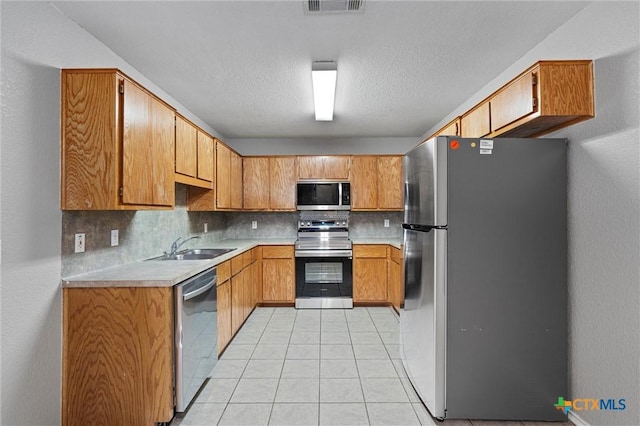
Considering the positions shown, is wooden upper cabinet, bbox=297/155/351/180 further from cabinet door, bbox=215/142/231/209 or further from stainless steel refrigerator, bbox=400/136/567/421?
stainless steel refrigerator, bbox=400/136/567/421

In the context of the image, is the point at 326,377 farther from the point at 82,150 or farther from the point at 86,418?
the point at 82,150

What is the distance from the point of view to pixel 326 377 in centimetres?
254

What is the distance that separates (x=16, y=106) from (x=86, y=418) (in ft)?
5.65

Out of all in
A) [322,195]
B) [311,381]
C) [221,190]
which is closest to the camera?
[311,381]

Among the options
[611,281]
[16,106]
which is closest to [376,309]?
[611,281]

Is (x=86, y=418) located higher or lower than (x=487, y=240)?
lower

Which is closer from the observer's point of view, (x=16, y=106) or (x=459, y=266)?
(x=16, y=106)

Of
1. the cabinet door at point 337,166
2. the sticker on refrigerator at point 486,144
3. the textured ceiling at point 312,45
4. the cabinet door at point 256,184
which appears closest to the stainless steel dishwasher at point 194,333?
the textured ceiling at point 312,45

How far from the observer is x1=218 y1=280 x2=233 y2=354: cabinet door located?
2832 mm

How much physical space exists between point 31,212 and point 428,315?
231 centimetres

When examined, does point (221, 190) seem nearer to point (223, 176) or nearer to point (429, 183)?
point (223, 176)

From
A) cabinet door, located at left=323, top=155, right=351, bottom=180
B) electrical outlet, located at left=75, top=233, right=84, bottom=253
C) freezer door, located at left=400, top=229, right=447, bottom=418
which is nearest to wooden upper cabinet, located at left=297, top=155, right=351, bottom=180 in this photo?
cabinet door, located at left=323, top=155, right=351, bottom=180

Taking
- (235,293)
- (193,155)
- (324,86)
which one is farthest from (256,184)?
(324,86)

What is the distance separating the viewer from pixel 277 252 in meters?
4.43
